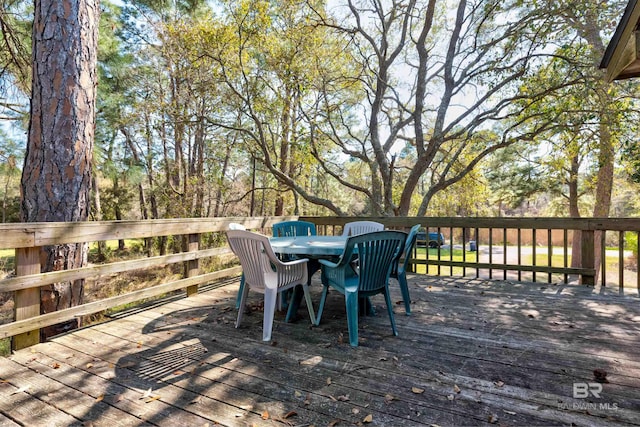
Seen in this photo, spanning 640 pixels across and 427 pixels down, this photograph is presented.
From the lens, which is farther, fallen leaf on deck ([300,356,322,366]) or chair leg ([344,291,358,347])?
chair leg ([344,291,358,347])

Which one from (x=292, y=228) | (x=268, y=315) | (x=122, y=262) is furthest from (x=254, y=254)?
(x=292, y=228)

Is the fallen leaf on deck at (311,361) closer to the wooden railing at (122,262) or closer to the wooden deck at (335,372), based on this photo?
the wooden deck at (335,372)

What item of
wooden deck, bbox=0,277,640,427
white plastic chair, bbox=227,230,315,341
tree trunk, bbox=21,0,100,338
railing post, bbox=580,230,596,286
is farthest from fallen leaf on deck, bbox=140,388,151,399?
railing post, bbox=580,230,596,286

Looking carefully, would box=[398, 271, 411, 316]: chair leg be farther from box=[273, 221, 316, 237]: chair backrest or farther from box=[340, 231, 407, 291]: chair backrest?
box=[273, 221, 316, 237]: chair backrest

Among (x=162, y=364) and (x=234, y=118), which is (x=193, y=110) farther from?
(x=162, y=364)

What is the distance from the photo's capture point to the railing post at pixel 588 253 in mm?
3980

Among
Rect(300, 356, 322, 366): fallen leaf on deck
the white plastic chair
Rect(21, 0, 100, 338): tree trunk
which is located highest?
Rect(21, 0, 100, 338): tree trunk

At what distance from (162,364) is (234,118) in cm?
873

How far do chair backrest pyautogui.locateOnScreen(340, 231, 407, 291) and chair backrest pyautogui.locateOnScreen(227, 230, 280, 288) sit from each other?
0.59 m

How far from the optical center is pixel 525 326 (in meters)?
2.69

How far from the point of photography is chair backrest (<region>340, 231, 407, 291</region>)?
2338 millimetres

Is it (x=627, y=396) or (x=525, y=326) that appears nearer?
(x=627, y=396)

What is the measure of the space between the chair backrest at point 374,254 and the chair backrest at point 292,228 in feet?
6.02

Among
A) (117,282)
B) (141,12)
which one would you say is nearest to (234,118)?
(141,12)
